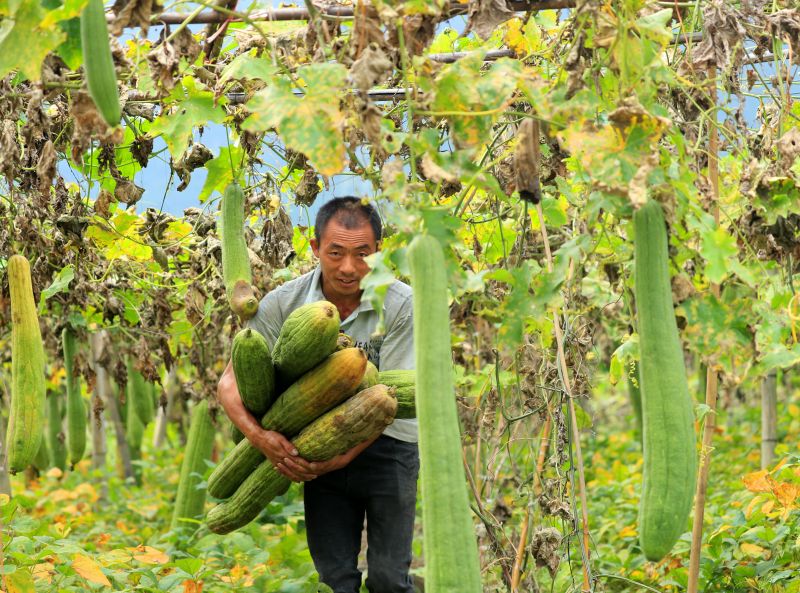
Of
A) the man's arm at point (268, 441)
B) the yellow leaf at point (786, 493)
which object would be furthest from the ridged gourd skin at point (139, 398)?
the yellow leaf at point (786, 493)

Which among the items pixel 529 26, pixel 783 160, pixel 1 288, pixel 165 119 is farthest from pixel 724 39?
pixel 1 288

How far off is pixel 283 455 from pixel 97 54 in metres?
1.94

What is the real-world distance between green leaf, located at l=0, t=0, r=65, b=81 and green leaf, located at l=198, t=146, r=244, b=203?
197 centimetres

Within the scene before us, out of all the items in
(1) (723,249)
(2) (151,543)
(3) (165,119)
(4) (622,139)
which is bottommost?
(2) (151,543)

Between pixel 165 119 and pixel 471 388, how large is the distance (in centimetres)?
343

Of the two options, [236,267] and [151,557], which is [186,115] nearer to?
[236,267]

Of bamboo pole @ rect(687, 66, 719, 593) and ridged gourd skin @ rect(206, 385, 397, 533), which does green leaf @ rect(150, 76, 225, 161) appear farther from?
bamboo pole @ rect(687, 66, 719, 593)

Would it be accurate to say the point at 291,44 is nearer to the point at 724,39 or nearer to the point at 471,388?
the point at 724,39

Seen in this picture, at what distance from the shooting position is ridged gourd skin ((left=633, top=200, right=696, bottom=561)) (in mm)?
2410

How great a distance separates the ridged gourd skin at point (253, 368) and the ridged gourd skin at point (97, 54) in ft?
5.00

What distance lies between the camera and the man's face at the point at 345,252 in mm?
4125

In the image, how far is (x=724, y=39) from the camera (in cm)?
307

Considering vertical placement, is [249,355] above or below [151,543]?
above

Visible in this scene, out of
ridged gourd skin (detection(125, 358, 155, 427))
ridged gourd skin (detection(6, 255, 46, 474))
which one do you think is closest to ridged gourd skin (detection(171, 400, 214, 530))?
ridged gourd skin (detection(125, 358, 155, 427))
